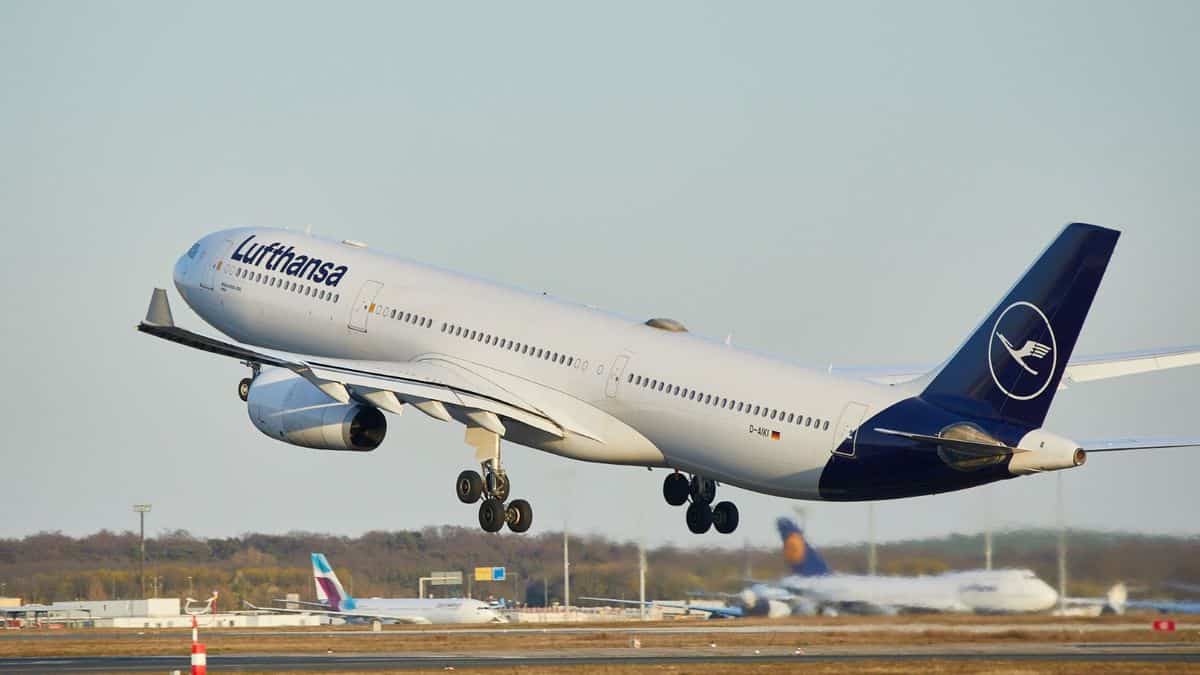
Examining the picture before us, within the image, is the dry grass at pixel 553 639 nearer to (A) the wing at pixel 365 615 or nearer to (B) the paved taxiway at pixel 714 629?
(B) the paved taxiway at pixel 714 629

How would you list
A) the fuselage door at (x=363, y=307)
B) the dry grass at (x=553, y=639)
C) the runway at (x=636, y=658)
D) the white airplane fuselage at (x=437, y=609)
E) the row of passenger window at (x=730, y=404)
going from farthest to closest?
the white airplane fuselage at (x=437, y=609)
the fuselage door at (x=363, y=307)
the dry grass at (x=553, y=639)
the runway at (x=636, y=658)
the row of passenger window at (x=730, y=404)

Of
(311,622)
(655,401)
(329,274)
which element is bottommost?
(311,622)

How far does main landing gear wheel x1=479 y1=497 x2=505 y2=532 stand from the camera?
49.5 m

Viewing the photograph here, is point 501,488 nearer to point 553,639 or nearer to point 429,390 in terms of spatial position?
point 429,390

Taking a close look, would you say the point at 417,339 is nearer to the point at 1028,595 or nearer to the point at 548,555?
the point at 548,555

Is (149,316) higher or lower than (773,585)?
higher

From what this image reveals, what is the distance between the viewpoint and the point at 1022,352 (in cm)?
4147

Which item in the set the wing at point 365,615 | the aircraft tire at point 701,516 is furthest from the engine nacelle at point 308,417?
the wing at point 365,615

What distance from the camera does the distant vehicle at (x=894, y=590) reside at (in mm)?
48844

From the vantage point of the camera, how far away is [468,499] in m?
49.8

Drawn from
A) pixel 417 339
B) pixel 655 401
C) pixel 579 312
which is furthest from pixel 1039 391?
pixel 417 339

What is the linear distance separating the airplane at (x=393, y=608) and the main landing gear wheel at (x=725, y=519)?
3101 cm

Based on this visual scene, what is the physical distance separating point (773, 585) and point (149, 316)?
17171 millimetres

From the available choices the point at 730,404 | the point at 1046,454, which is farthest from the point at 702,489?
the point at 1046,454
